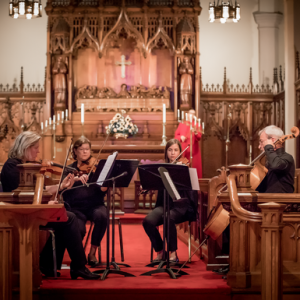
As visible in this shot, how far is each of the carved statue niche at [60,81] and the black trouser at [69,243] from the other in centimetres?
556

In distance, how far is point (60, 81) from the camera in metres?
9.48

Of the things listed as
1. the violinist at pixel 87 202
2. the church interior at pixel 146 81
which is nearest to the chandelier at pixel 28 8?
the church interior at pixel 146 81

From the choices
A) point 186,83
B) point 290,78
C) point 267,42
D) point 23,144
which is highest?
point 267,42

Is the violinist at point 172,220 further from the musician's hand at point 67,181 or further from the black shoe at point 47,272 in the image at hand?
the black shoe at point 47,272

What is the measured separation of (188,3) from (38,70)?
3.98 m

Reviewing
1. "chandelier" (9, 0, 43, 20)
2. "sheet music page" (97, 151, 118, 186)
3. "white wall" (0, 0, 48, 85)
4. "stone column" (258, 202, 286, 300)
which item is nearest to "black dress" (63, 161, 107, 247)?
"sheet music page" (97, 151, 118, 186)

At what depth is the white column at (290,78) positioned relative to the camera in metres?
9.42

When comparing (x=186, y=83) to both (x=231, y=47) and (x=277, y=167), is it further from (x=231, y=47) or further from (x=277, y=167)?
(x=277, y=167)

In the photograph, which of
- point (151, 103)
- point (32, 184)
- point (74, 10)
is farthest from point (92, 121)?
point (32, 184)

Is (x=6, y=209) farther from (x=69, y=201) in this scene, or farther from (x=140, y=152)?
(x=140, y=152)

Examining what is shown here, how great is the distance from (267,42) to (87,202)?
26.0 ft

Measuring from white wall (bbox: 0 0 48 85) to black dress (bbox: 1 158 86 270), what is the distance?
24.4 feet

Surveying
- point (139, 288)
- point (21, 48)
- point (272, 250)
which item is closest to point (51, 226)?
point (139, 288)

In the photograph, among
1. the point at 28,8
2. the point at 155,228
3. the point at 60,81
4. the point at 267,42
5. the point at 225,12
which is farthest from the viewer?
the point at 267,42
